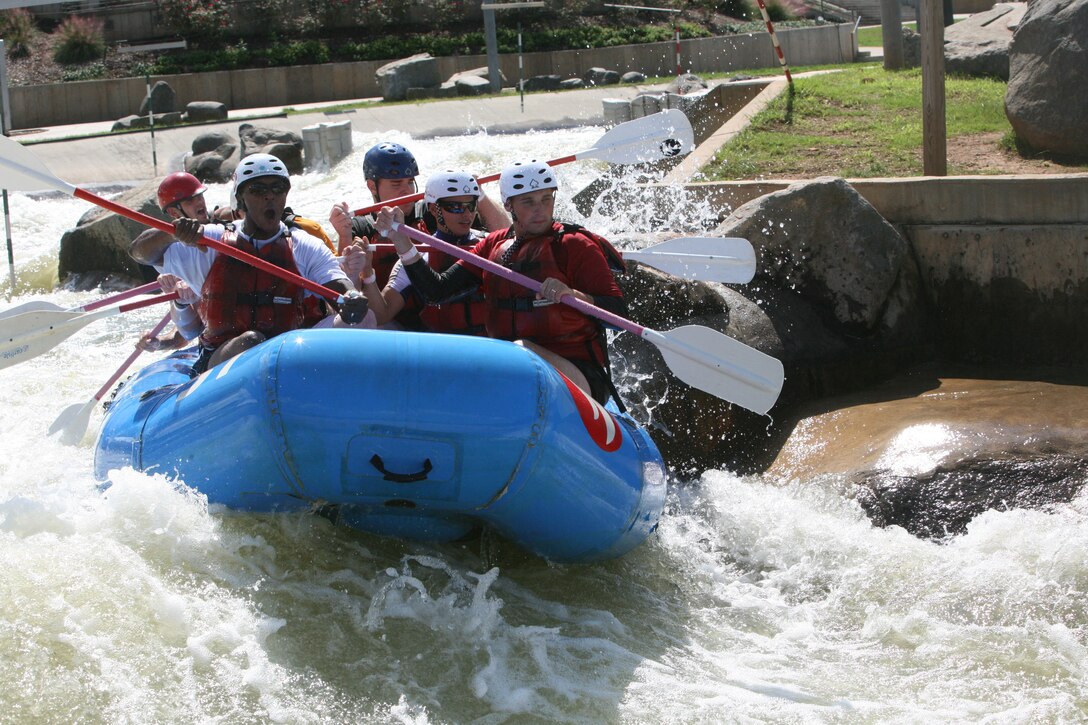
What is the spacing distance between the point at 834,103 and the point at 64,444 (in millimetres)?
7870

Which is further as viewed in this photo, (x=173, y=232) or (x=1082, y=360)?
(x=1082, y=360)

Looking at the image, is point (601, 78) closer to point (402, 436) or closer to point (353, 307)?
point (353, 307)

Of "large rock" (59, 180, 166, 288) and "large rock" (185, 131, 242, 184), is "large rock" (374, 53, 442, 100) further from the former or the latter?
"large rock" (59, 180, 166, 288)

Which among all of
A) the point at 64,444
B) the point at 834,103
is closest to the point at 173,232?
the point at 64,444

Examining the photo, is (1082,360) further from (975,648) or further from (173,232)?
(173,232)

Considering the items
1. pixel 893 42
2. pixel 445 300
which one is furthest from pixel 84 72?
pixel 445 300

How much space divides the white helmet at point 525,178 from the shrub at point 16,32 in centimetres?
2175

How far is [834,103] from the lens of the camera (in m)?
11.4

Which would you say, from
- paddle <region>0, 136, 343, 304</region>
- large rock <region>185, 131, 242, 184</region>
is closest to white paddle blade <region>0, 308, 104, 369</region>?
paddle <region>0, 136, 343, 304</region>

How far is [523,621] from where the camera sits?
15.2ft

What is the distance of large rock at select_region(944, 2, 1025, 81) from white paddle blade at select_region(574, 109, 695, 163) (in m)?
5.99

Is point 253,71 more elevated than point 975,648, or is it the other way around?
point 253,71

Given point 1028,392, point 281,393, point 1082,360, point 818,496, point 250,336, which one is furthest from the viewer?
point 1082,360

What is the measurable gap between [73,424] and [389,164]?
1.99 m
